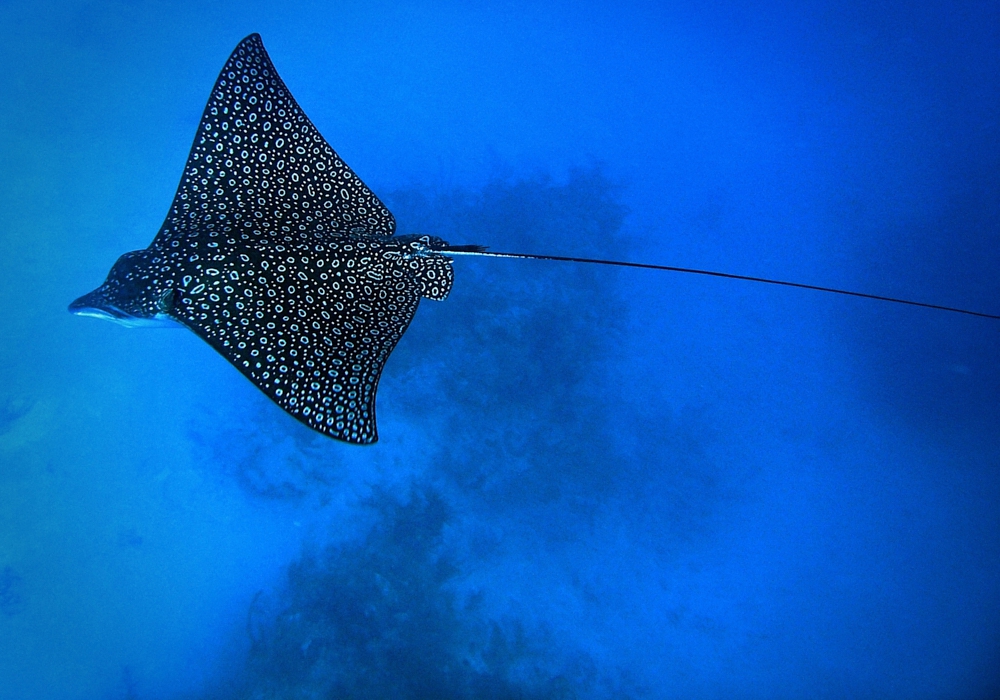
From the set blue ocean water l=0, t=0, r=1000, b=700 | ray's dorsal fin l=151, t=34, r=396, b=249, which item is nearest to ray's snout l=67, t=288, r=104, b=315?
ray's dorsal fin l=151, t=34, r=396, b=249

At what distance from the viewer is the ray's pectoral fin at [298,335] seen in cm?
206

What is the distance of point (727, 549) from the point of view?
2799mm

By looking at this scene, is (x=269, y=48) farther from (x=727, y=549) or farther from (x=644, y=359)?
(x=727, y=549)

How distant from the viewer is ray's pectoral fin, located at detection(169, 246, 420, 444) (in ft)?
6.76

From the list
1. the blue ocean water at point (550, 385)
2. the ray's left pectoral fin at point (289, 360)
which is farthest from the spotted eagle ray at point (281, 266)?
the blue ocean water at point (550, 385)

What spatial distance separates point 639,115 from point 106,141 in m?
3.55

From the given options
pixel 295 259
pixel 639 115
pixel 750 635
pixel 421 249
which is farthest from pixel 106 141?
pixel 750 635

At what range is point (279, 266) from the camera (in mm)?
2268

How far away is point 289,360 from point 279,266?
0.44m

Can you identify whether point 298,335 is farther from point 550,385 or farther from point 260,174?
point 550,385

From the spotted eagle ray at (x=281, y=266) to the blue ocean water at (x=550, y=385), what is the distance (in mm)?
654

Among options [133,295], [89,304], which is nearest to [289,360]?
[133,295]

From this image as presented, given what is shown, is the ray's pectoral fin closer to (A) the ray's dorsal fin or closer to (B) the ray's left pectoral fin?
(B) the ray's left pectoral fin

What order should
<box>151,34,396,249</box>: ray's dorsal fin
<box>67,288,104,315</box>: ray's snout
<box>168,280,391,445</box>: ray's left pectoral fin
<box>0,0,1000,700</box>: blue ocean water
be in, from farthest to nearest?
<box>0,0,1000,700</box>: blue ocean water → <box>151,34,396,249</box>: ray's dorsal fin → <box>67,288,104,315</box>: ray's snout → <box>168,280,391,445</box>: ray's left pectoral fin
